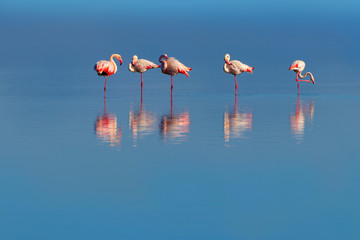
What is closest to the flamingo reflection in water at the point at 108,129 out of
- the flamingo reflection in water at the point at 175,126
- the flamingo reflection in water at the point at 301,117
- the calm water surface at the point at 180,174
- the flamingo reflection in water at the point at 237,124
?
the calm water surface at the point at 180,174

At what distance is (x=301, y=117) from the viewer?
13.6 metres

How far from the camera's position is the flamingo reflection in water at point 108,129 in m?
10.3

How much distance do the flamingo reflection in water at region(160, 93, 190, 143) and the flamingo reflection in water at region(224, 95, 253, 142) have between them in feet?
2.32

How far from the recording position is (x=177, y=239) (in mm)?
5422

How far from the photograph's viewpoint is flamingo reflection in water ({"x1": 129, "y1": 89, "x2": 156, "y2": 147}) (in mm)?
10992

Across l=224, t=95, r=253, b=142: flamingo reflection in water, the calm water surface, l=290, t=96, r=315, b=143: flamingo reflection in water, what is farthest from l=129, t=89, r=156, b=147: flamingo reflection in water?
l=290, t=96, r=315, b=143: flamingo reflection in water

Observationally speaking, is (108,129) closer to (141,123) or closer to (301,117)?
(141,123)

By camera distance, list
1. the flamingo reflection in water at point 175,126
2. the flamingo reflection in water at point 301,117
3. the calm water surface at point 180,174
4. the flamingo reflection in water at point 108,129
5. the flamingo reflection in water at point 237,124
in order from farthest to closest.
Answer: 1. the flamingo reflection in water at point 301,117
2. the flamingo reflection in water at point 237,124
3. the flamingo reflection in water at point 175,126
4. the flamingo reflection in water at point 108,129
5. the calm water surface at point 180,174

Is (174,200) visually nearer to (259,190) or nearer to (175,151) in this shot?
(259,190)

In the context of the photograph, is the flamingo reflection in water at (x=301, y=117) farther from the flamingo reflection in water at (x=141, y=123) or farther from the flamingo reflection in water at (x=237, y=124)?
the flamingo reflection in water at (x=141, y=123)

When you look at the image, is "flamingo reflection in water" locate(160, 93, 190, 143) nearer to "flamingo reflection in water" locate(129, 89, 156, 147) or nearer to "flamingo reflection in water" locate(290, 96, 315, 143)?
"flamingo reflection in water" locate(129, 89, 156, 147)

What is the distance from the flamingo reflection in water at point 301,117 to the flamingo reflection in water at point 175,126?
183cm

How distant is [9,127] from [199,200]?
6.50m

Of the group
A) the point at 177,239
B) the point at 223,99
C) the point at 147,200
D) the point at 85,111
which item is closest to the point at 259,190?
the point at 147,200
